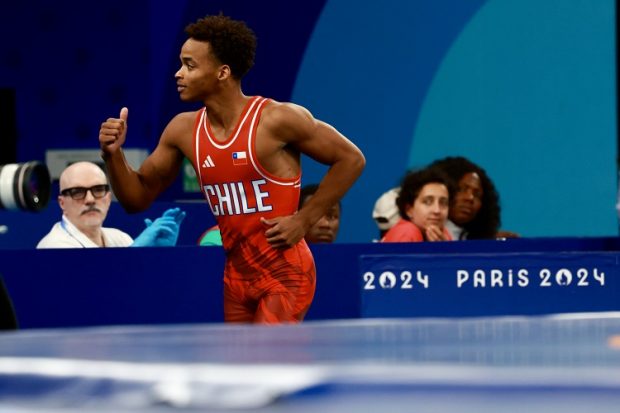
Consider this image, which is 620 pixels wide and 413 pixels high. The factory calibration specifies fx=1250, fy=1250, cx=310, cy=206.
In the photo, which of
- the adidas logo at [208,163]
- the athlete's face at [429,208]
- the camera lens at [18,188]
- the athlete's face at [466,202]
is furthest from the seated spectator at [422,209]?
the camera lens at [18,188]

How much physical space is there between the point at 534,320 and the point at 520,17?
7.08 m

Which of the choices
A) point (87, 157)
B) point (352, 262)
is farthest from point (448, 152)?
point (352, 262)

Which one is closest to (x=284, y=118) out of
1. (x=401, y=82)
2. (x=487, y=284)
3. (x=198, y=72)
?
(x=198, y=72)

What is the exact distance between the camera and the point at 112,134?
3.82 m

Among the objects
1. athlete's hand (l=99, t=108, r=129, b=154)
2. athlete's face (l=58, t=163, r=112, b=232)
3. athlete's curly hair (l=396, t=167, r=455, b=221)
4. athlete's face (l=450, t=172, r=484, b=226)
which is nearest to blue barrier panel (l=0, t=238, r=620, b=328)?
athlete's face (l=58, t=163, r=112, b=232)

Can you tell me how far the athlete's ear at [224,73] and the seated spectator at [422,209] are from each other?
4.82 feet

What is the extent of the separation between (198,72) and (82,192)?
1.30 meters

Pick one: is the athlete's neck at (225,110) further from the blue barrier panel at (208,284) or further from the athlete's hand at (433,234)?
the athlete's hand at (433,234)

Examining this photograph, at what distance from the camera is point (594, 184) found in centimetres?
856

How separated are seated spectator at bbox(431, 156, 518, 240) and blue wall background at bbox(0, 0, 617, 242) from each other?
232 cm

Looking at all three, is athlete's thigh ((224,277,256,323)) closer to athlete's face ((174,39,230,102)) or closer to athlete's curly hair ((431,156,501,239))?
athlete's face ((174,39,230,102))

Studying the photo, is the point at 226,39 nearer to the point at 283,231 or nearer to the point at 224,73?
the point at 224,73

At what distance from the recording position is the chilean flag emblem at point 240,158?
3.78 meters

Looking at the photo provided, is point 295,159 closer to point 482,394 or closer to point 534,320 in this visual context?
point 534,320
